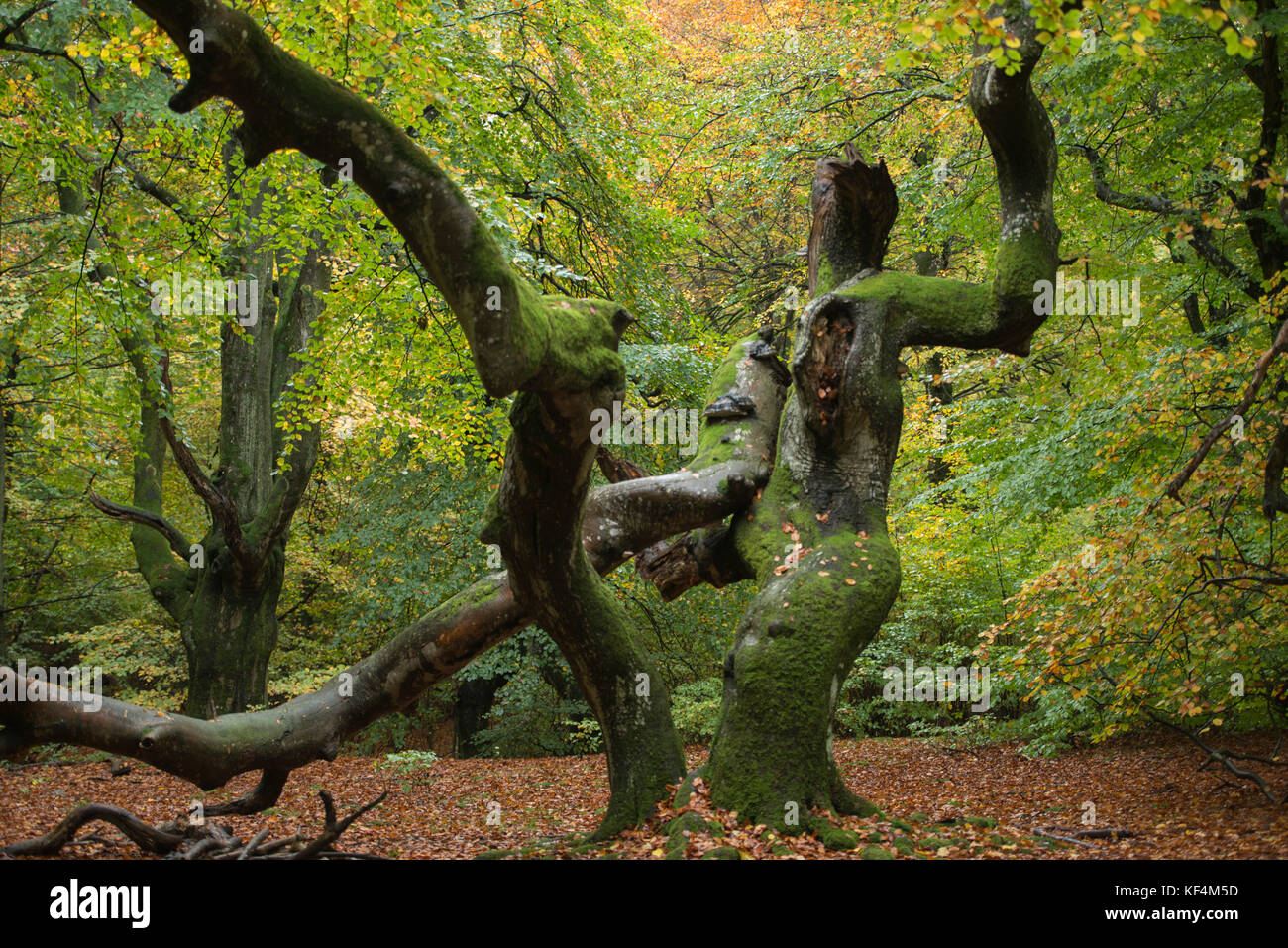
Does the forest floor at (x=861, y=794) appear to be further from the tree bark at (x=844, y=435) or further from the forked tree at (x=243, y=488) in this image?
the forked tree at (x=243, y=488)

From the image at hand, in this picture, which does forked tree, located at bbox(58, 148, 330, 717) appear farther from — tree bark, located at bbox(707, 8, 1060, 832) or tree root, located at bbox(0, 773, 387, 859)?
tree bark, located at bbox(707, 8, 1060, 832)

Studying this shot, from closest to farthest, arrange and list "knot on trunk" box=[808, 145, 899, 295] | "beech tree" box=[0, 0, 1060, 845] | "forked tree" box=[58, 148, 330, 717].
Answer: "beech tree" box=[0, 0, 1060, 845]
"knot on trunk" box=[808, 145, 899, 295]
"forked tree" box=[58, 148, 330, 717]

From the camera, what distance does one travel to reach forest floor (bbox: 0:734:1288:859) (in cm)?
507

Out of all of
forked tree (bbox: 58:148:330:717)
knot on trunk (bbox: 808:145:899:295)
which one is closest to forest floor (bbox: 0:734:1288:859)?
forked tree (bbox: 58:148:330:717)

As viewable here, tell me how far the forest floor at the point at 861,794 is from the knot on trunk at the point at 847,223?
3712mm

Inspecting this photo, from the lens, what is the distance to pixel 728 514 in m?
6.42

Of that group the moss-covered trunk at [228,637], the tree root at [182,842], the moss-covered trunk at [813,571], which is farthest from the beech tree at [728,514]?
the moss-covered trunk at [228,637]

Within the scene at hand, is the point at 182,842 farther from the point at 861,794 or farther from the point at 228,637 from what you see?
the point at 861,794

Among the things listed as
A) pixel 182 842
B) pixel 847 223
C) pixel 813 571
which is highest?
pixel 847 223

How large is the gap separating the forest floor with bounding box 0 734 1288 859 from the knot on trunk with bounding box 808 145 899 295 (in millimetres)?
3712

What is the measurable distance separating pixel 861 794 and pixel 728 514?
166 inches


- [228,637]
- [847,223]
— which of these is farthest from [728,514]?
[228,637]

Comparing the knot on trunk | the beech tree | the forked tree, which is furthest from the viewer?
the forked tree

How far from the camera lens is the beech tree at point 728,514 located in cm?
438
